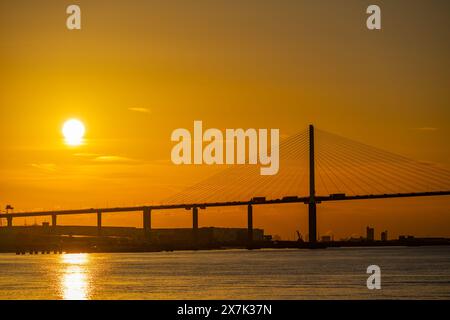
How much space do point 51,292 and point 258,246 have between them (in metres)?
111
